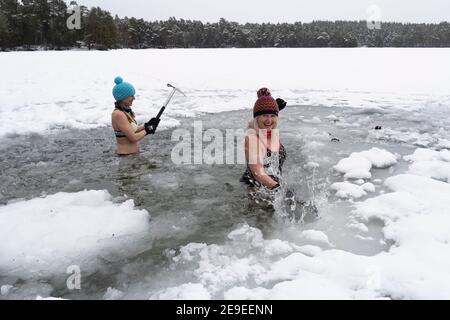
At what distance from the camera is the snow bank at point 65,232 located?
2977 millimetres

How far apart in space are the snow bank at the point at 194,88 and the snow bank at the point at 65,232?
3.87 meters

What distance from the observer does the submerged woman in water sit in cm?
418

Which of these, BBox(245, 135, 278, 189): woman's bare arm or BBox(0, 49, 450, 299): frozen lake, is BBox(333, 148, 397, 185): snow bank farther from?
BBox(245, 135, 278, 189): woman's bare arm

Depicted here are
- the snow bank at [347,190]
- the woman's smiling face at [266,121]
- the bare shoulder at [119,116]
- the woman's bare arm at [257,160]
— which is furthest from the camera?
the bare shoulder at [119,116]

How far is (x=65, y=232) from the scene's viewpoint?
11.0 feet

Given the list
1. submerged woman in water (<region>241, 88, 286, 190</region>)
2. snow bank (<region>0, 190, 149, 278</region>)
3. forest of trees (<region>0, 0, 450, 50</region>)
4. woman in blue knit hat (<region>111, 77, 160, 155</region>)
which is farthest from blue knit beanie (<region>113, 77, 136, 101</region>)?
forest of trees (<region>0, 0, 450, 50</region>)

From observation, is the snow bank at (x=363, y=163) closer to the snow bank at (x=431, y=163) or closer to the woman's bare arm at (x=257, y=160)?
the snow bank at (x=431, y=163)

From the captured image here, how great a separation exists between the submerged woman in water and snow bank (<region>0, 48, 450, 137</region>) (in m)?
3.59

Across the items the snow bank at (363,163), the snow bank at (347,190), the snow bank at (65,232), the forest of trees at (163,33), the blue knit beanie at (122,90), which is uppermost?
the forest of trees at (163,33)

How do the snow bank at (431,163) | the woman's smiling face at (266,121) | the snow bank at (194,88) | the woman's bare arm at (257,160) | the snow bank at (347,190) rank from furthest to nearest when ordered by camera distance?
1. the snow bank at (194,88)
2. the snow bank at (431,163)
3. the woman's smiling face at (266,121)
4. the snow bank at (347,190)
5. the woman's bare arm at (257,160)

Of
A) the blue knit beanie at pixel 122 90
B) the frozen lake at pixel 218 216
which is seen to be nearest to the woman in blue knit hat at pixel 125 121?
the blue knit beanie at pixel 122 90

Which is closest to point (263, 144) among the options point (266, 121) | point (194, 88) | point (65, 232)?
point (266, 121)

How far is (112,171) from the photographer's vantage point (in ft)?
17.2

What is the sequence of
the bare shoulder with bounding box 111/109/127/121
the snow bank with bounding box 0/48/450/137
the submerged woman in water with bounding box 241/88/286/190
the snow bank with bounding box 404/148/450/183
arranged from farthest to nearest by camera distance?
the snow bank with bounding box 0/48/450/137, the bare shoulder with bounding box 111/109/127/121, the snow bank with bounding box 404/148/450/183, the submerged woman in water with bounding box 241/88/286/190
